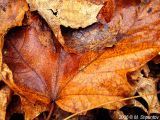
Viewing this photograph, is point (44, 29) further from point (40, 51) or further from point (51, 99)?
point (51, 99)

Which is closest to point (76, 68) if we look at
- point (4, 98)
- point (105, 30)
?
point (105, 30)

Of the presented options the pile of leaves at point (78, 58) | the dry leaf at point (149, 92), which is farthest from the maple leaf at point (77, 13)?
the dry leaf at point (149, 92)

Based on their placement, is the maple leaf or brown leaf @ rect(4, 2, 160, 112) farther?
the maple leaf

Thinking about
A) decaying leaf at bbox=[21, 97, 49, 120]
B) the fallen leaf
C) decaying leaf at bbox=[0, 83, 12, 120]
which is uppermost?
the fallen leaf

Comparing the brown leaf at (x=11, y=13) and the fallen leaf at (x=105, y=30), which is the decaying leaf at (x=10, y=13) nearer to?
the brown leaf at (x=11, y=13)

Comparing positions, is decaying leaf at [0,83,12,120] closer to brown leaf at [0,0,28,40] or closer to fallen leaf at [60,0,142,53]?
brown leaf at [0,0,28,40]

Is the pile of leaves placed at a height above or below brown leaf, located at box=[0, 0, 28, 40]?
below

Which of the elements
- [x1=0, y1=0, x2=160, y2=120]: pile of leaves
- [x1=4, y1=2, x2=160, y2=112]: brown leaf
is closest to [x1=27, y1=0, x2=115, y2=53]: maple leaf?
[x1=0, y1=0, x2=160, y2=120]: pile of leaves

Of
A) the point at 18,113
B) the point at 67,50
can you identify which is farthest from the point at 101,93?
the point at 18,113
